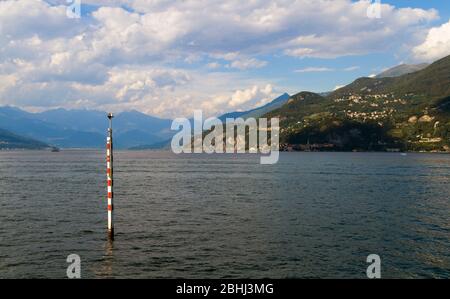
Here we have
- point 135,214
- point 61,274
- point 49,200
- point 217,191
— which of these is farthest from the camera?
point 217,191

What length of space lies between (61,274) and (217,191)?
63.7 m

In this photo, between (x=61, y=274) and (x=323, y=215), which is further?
→ (x=323, y=215)

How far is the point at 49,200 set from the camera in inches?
3150
